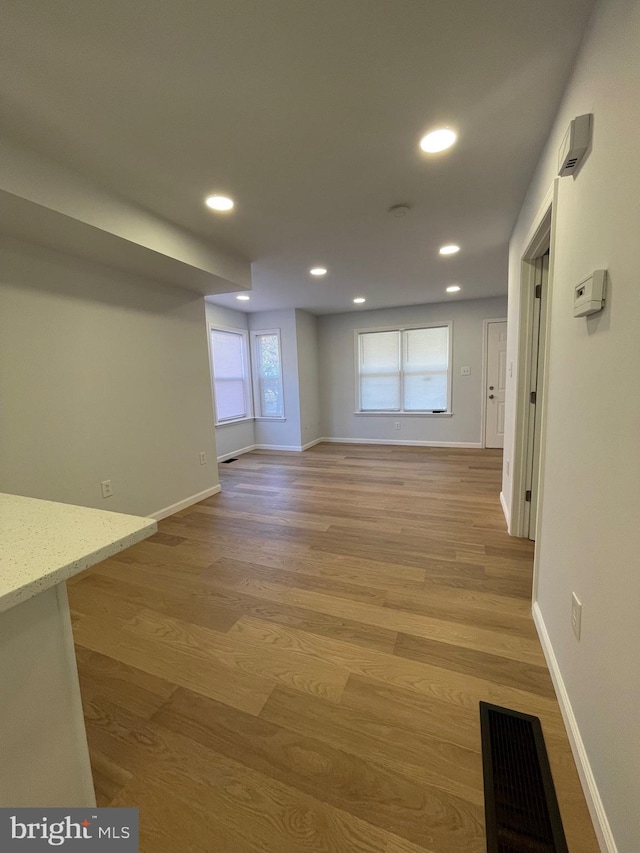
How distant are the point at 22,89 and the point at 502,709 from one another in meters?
3.07

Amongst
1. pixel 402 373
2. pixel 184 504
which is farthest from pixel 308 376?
pixel 184 504

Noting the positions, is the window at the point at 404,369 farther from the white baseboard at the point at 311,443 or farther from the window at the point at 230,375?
the window at the point at 230,375

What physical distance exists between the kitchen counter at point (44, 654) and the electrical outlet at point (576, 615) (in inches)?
55.2

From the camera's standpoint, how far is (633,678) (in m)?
0.83

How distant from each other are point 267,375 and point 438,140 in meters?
4.70

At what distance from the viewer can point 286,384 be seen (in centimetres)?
602

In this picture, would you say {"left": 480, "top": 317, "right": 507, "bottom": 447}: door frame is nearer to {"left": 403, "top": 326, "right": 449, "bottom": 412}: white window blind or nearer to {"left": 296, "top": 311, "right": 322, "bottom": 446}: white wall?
{"left": 403, "top": 326, "right": 449, "bottom": 412}: white window blind

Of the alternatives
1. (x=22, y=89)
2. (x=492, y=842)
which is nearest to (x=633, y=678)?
(x=492, y=842)

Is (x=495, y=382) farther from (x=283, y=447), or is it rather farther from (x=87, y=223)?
(x=87, y=223)

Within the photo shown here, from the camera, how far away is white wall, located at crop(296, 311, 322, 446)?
600cm

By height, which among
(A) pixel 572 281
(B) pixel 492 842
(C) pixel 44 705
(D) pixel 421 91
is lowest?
(B) pixel 492 842

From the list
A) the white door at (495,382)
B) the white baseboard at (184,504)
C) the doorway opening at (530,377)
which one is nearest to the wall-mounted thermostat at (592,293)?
the doorway opening at (530,377)

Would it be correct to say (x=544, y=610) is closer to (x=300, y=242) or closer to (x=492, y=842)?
(x=492, y=842)

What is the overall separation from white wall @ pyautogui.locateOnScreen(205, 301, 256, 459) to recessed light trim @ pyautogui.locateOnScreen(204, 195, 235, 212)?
288 cm
